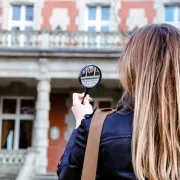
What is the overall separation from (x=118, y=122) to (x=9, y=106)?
19.3m

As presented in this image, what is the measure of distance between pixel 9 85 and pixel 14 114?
3.87ft

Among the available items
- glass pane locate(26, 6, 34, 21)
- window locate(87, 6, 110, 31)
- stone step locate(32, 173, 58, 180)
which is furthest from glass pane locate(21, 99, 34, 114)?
stone step locate(32, 173, 58, 180)

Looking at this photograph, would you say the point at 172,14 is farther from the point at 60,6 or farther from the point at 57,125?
the point at 57,125

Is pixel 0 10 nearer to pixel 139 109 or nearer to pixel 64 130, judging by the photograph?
pixel 64 130

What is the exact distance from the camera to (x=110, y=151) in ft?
7.38

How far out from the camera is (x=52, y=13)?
20938 millimetres

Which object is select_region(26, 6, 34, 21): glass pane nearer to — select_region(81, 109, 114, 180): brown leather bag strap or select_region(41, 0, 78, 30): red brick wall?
select_region(41, 0, 78, 30): red brick wall

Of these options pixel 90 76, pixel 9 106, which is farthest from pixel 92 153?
pixel 9 106

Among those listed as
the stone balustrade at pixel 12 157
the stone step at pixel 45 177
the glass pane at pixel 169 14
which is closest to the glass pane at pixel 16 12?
the stone balustrade at pixel 12 157

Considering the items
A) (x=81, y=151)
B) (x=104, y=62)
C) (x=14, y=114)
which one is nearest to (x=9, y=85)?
(x=14, y=114)

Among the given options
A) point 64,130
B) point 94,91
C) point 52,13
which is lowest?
point 64,130

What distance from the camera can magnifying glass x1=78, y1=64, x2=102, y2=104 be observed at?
297 cm

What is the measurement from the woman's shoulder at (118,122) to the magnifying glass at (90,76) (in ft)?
2.01

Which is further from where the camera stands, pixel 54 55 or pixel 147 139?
pixel 54 55
